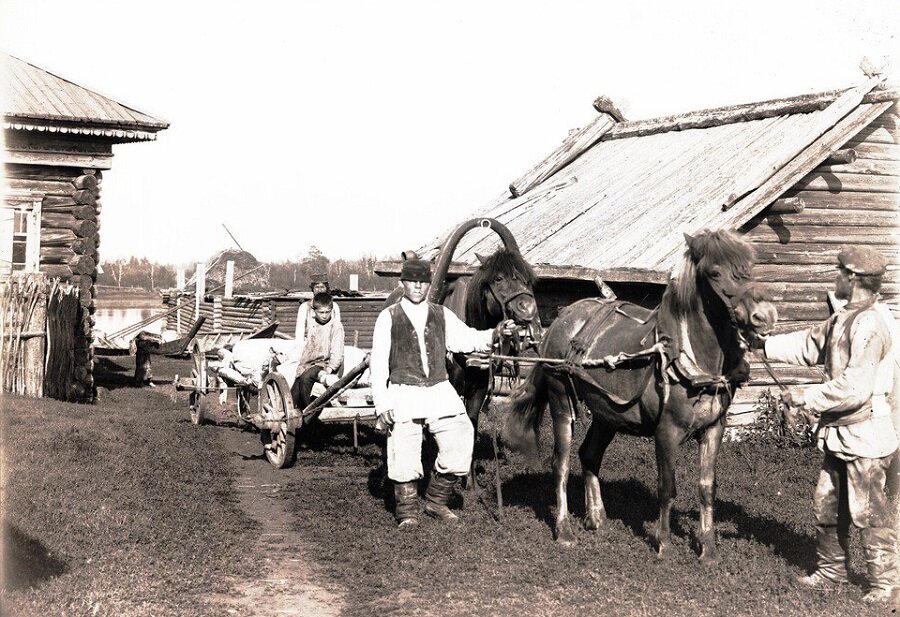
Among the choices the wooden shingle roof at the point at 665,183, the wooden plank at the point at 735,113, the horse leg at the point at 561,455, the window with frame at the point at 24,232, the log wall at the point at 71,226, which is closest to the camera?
the horse leg at the point at 561,455

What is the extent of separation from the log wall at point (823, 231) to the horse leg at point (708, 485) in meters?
5.26

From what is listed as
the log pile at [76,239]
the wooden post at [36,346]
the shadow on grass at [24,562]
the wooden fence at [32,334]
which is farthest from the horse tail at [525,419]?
the log pile at [76,239]

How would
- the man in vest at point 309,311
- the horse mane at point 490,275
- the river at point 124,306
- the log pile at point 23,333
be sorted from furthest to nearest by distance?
the river at point 124,306
the log pile at point 23,333
the man in vest at point 309,311
the horse mane at point 490,275

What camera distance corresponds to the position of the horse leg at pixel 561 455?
7.54 metres

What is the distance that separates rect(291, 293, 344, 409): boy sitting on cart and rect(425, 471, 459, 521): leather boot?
333 cm

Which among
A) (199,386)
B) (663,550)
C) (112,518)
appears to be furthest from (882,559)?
(199,386)

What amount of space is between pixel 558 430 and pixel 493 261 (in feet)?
5.15

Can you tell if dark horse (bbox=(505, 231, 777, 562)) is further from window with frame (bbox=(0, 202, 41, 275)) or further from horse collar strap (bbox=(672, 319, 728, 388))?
window with frame (bbox=(0, 202, 41, 275))

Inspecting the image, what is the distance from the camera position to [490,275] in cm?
849

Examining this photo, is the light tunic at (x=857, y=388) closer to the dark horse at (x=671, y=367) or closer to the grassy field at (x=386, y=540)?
the dark horse at (x=671, y=367)

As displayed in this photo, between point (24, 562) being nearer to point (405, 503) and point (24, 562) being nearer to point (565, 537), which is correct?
point (405, 503)

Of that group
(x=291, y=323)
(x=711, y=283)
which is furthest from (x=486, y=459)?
(x=291, y=323)

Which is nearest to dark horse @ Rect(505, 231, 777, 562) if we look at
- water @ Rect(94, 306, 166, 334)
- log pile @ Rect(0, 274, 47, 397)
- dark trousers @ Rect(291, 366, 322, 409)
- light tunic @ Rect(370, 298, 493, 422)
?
light tunic @ Rect(370, 298, 493, 422)

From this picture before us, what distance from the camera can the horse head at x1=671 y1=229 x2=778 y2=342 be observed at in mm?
6223
